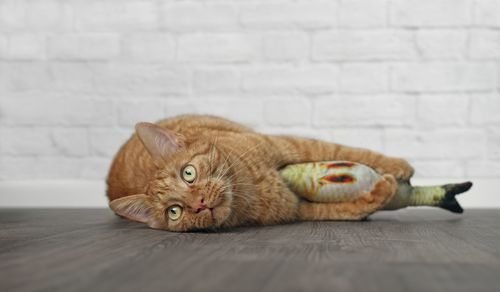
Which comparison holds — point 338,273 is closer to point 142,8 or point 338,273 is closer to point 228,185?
point 228,185

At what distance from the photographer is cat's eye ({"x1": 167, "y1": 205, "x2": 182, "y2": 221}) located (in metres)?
1.55

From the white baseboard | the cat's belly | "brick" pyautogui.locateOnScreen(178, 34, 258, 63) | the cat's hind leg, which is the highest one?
"brick" pyautogui.locateOnScreen(178, 34, 258, 63)

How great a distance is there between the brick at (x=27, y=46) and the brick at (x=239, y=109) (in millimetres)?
758

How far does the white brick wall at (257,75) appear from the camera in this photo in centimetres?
233

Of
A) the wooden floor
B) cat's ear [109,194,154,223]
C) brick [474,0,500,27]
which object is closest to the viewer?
the wooden floor

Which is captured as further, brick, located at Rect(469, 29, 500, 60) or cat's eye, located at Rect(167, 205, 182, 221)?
brick, located at Rect(469, 29, 500, 60)

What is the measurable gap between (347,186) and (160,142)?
21.7 inches

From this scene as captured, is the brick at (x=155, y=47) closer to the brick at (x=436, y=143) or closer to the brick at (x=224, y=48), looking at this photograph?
the brick at (x=224, y=48)

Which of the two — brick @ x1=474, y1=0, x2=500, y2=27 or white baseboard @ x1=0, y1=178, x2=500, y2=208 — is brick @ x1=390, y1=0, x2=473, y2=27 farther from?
white baseboard @ x1=0, y1=178, x2=500, y2=208

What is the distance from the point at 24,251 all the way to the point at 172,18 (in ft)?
4.74

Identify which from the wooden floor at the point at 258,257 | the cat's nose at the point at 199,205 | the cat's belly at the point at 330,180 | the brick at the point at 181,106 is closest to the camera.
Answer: the wooden floor at the point at 258,257

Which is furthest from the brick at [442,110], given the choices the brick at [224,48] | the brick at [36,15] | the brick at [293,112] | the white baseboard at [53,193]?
the brick at [36,15]

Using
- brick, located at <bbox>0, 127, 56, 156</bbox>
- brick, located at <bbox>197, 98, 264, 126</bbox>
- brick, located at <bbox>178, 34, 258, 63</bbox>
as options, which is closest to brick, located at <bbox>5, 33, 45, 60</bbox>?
brick, located at <bbox>0, 127, 56, 156</bbox>

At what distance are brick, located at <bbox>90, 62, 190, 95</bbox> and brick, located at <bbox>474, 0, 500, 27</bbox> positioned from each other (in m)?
1.17
